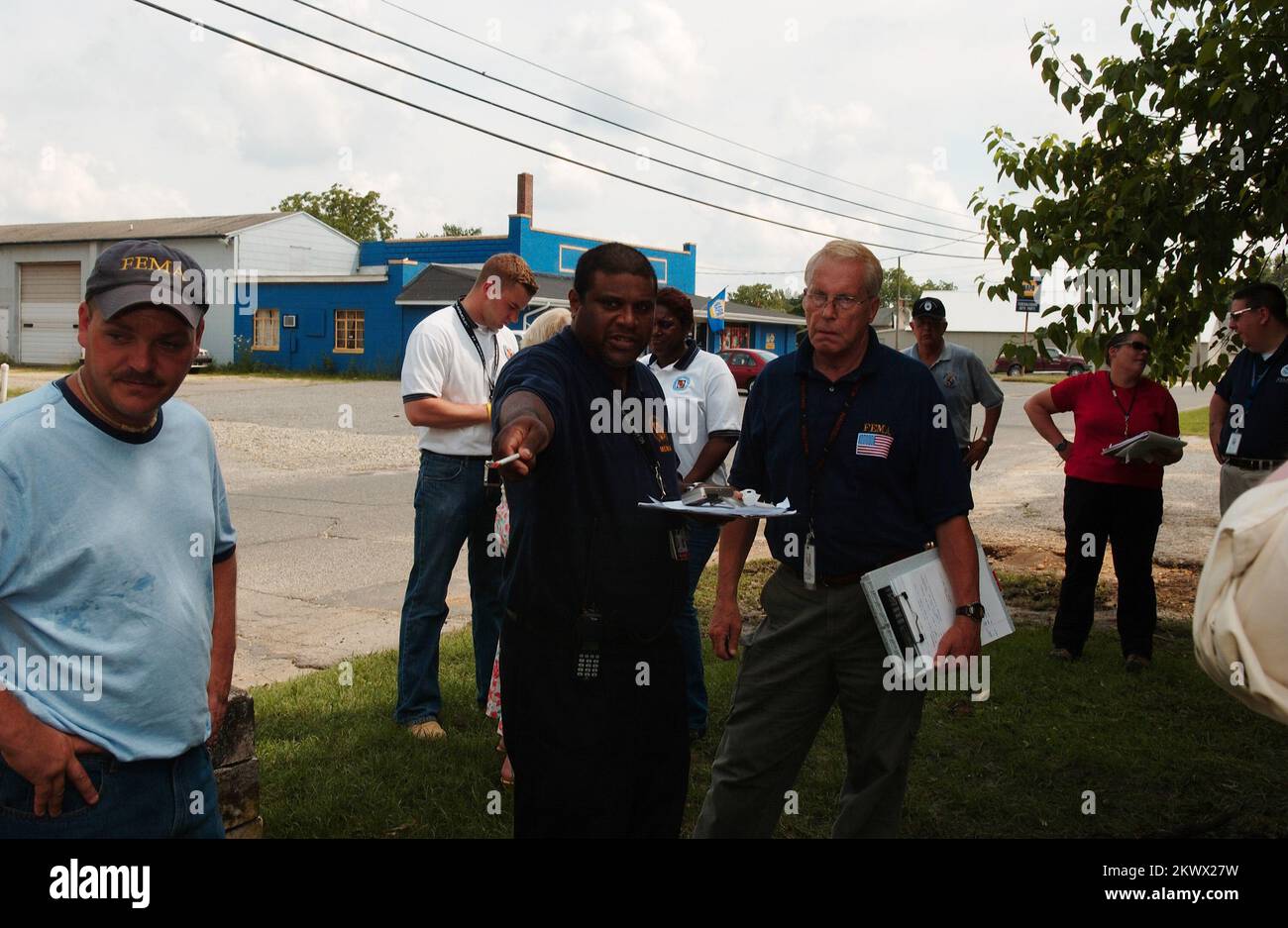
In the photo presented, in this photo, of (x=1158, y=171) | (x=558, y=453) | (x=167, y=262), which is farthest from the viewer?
(x=1158, y=171)

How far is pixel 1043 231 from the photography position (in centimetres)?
638

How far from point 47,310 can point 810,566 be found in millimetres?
54531

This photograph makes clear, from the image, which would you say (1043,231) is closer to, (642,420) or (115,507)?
(642,420)

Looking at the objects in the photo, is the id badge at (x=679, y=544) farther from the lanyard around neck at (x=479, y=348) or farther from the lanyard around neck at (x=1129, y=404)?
the lanyard around neck at (x=1129, y=404)

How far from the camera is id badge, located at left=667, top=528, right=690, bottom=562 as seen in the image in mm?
3139

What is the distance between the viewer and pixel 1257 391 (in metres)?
6.66

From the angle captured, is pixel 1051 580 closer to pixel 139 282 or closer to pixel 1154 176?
pixel 1154 176

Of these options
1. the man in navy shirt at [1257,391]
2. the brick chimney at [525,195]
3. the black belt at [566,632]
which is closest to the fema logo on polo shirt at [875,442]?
the black belt at [566,632]

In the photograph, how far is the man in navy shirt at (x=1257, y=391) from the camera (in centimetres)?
657

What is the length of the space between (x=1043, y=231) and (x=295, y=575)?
244 inches

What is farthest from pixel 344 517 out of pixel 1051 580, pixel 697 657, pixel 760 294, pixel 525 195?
pixel 760 294

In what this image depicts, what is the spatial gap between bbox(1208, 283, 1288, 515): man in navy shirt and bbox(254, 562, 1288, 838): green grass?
132cm
